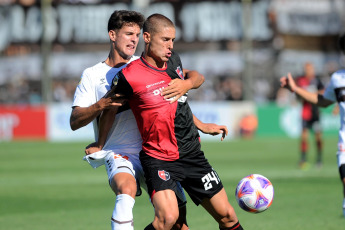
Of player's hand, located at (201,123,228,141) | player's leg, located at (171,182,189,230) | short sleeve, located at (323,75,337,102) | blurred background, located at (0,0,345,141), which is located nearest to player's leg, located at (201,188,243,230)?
player's leg, located at (171,182,189,230)

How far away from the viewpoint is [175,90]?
20.7ft

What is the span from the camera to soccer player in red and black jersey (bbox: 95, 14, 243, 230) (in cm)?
630

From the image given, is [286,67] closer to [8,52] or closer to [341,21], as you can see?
[341,21]

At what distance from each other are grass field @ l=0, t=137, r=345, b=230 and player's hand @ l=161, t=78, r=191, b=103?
2812mm

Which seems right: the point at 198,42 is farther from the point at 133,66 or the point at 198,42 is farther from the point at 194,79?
the point at 133,66

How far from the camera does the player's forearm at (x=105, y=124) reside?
21.8ft

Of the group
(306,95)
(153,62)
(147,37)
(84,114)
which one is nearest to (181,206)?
(84,114)

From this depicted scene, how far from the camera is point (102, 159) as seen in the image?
266 inches

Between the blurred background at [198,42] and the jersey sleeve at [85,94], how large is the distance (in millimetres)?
22259

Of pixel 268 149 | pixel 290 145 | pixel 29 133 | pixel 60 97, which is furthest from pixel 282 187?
pixel 60 97

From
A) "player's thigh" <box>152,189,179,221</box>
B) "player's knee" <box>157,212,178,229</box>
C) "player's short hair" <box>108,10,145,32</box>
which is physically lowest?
"player's knee" <box>157,212,178,229</box>

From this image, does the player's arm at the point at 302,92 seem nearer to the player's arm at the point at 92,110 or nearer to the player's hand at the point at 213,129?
the player's hand at the point at 213,129

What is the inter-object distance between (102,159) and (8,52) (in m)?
28.9

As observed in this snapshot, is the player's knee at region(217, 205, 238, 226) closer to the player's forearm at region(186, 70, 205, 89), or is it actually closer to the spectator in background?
the player's forearm at region(186, 70, 205, 89)
